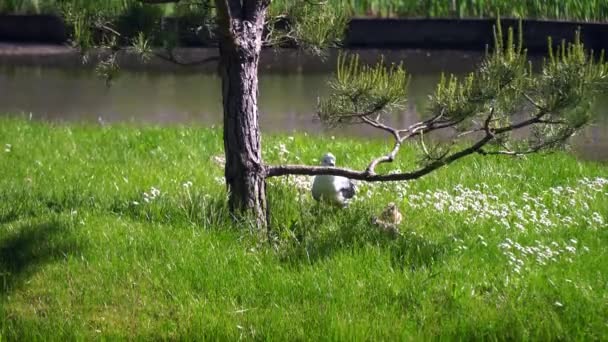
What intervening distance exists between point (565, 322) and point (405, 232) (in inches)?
50.1

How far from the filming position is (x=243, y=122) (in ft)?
17.9

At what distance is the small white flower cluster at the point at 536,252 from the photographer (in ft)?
16.7

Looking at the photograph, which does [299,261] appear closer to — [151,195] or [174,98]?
[151,195]

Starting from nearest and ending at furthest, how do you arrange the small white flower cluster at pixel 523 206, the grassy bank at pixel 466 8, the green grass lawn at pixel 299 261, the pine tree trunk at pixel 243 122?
1. the green grass lawn at pixel 299 261
2. the pine tree trunk at pixel 243 122
3. the small white flower cluster at pixel 523 206
4. the grassy bank at pixel 466 8

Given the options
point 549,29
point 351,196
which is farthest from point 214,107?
point 351,196

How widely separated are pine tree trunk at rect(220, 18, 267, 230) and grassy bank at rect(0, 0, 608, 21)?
6.90 metres

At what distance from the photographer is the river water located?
33.1 feet

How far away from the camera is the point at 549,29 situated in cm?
1237

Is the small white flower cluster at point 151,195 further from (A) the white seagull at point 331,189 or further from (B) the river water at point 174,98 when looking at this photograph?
(B) the river water at point 174,98

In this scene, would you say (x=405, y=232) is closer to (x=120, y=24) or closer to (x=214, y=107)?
(x=120, y=24)

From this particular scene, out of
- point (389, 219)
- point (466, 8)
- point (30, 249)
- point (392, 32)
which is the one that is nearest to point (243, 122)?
point (389, 219)

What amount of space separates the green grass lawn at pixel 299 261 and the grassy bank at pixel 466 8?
20.4 feet

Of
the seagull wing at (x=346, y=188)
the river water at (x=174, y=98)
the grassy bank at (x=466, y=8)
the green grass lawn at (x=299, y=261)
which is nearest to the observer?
the green grass lawn at (x=299, y=261)

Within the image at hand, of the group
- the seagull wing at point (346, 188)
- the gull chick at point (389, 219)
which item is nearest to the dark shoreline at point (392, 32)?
the seagull wing at point (346, 188)
